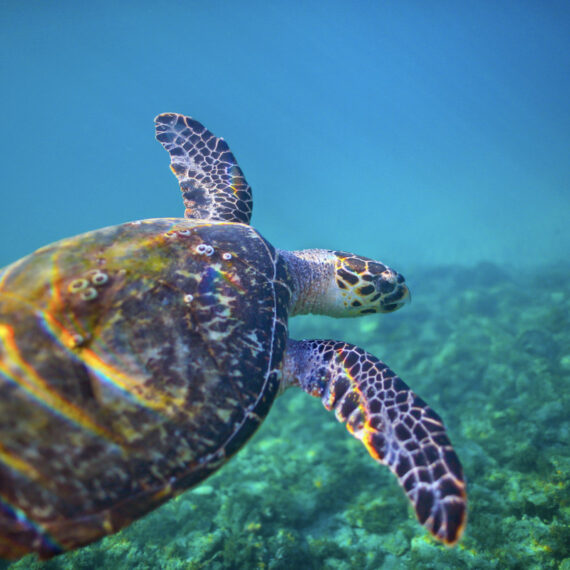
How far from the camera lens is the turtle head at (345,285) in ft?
13.3

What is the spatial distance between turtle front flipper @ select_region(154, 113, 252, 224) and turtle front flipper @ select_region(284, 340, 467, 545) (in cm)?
215

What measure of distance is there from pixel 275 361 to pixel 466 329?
10167 millimetres

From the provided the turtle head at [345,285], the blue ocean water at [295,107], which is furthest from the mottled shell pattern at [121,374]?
the blue ocean water at [295,107]

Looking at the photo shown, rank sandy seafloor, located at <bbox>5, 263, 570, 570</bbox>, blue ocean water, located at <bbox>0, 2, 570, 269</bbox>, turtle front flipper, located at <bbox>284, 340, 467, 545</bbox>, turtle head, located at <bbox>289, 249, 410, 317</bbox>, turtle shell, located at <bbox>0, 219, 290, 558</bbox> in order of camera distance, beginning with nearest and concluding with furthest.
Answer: turtle shell, located at <bbox>0, 219, 290, 558</bbox> → turtle front flipper, located at <bbox>284, 340, 467, 545</bbox> → sandy seafloor, located at <bbox>5, 263, 570, 570</bbox> → turtle head, located at <bbox>289, 249, 410, 317</bbox> → blue ocean water, located at <bbox>0, 2, 570, 269</bbox>

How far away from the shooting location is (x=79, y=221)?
308ft

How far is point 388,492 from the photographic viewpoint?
189 inches

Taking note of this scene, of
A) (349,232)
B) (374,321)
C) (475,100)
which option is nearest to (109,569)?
(374,321)

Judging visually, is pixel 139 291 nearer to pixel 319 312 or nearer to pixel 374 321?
pixel 319 312

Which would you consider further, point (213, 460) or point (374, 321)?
point (374, 321)

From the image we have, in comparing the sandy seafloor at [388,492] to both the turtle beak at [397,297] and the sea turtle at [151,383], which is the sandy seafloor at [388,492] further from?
the turtle beak at [397,297]

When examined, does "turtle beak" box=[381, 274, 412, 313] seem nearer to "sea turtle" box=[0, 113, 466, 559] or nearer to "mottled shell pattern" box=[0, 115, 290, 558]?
"sea turtle" box=[0, 113, 466, 559]

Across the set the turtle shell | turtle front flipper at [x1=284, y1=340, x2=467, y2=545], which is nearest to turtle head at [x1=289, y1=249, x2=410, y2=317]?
turtle front flipper at [x1=284, y1=340, x2=467, y2=545]

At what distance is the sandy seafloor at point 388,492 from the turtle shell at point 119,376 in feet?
8.59

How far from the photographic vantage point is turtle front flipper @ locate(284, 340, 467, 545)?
2.13 m
